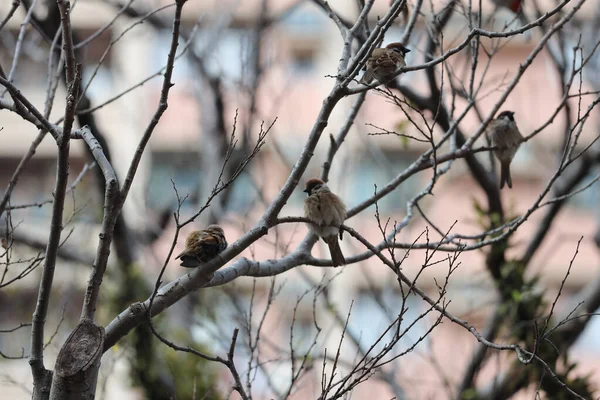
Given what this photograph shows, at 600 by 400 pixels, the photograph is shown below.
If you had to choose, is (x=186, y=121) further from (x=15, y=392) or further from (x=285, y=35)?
(x=15, y=392)

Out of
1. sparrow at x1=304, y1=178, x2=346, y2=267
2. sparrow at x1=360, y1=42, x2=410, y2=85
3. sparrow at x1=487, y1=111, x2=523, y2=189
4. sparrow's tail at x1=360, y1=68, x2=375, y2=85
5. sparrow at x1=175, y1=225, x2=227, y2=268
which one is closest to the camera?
sparrow at x1=175, y1=225, x2=227, y2=268

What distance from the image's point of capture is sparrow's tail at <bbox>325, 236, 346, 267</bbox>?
4.52 m

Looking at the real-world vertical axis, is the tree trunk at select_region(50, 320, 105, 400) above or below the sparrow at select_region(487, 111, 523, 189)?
below

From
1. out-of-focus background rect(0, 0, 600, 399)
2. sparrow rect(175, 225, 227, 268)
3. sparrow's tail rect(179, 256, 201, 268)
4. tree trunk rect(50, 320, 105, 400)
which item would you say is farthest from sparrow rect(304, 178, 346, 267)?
out-of-focus background rect(0, 0, 600, 399)

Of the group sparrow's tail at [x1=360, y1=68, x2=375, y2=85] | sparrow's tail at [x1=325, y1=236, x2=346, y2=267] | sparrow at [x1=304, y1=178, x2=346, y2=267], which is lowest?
sparrow's tail at [x1=325, y1=236, x2=346, y2=267]

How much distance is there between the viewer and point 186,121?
17312mm

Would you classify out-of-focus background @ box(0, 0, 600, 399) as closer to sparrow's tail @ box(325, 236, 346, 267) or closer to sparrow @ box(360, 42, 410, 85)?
sparrow @ box(360, 42, 410, 85)

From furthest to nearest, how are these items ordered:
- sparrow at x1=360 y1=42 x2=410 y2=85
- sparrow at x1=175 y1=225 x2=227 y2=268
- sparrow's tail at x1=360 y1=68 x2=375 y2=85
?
sparrow's tail at x1=360 y1=68 x2=375 y2=85 → sparrow at x1=360 y1=42 x2=410 y2=85 → sparrow at x1=175 y1=225 x2=227 y2=268

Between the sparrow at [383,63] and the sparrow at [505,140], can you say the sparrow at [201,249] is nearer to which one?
the sparrow at [383,63]

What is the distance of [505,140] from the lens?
18.5 feet

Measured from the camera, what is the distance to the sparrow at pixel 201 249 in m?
3.92

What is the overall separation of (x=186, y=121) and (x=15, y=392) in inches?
287

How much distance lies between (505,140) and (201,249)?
2.69m

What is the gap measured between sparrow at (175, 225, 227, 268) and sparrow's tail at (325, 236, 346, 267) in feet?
2.51
